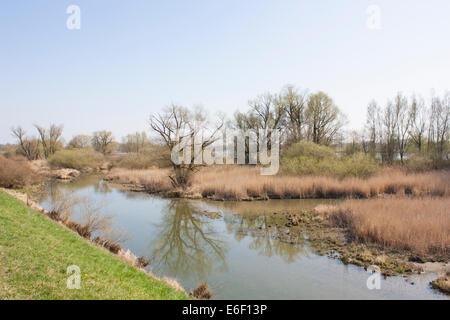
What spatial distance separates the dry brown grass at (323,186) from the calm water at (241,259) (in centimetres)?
287

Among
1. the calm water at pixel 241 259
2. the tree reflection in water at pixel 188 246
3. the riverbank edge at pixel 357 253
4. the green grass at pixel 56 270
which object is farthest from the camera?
the tree reflection in water at pixel 188 246

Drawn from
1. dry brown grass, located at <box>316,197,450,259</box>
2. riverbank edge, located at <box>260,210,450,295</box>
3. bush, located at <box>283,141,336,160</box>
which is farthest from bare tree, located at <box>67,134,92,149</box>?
dry brown grass, located at <box>316,197,450,259</box>

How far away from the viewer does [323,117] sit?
34.5m

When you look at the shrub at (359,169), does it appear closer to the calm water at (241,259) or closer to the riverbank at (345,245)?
the calm water at (241,259)

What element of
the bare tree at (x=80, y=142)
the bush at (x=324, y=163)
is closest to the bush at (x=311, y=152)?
the bush at (x=324, y=163)

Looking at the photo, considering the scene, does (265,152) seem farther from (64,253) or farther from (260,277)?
(64,253)

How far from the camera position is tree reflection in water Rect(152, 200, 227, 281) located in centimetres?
864

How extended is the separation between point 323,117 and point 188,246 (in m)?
28.2

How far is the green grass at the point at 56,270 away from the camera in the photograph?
4598 millimetres

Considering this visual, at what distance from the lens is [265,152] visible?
1340 inches

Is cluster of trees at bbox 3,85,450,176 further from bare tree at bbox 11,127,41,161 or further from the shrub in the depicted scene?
bare tree at bbox 11,127,41,161

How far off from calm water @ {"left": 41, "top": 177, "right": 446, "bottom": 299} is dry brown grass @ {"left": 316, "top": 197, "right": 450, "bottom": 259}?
1.82 meters

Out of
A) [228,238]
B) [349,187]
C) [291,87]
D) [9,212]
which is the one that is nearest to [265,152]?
[291,87]

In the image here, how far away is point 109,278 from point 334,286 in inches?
203
